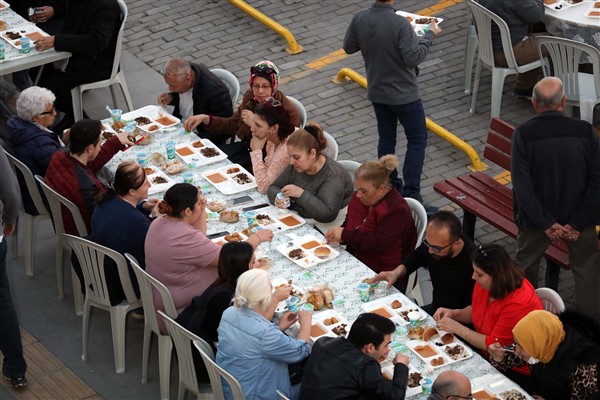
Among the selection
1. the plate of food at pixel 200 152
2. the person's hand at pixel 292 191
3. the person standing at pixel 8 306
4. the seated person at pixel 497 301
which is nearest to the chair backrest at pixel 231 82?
the plate of food at pixel 200 152

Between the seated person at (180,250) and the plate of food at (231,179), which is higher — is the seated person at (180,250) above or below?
above

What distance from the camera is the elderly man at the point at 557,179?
24.8 feet

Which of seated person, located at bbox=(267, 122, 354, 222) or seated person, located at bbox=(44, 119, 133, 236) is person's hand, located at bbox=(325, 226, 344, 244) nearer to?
seated person, located at bbox=(267, 122, 354, 222)

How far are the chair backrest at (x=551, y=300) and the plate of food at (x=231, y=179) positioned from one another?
8.77ft

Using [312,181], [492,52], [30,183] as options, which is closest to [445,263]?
[312,181]

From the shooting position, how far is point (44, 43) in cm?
1044

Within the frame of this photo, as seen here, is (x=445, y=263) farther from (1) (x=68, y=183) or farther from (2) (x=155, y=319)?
(1) (x=68, y=183)

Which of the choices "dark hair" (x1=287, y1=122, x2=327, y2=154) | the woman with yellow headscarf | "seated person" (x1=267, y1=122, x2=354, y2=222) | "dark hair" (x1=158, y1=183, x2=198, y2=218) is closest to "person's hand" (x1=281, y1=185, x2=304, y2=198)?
"seated person" (x1=267, y1=122, x2=354, y2=222)

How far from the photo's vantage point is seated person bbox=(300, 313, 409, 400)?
19.7 ft

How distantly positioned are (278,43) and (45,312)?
4.89 m

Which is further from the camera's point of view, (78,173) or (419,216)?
(78,173)

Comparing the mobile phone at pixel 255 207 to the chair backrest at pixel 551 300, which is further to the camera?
the mobile phone at pixel 255 207

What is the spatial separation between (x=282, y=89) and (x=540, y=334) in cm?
589

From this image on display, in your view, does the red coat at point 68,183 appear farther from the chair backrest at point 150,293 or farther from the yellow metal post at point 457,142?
the yellow metal post at point 457,142
